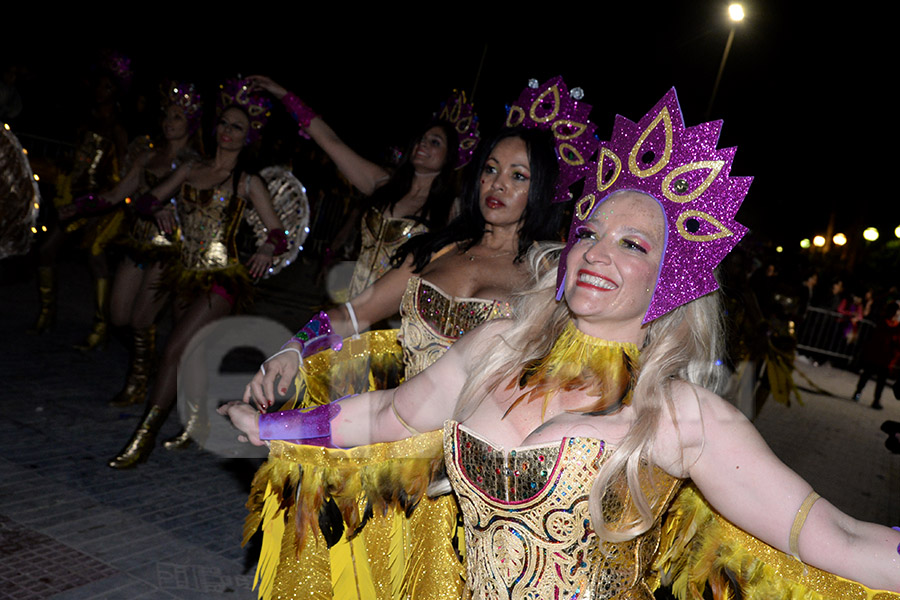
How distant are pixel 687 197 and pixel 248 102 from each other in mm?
3958

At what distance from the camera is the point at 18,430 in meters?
4.61

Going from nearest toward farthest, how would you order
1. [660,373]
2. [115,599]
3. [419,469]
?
[660,373]
[419,469]
[115,599]

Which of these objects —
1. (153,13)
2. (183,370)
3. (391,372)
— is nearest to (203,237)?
(183,370)

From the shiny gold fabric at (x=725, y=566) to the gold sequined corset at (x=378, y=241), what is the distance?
276 centimetres

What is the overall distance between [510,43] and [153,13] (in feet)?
28.4

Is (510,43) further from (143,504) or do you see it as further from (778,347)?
(143,504)

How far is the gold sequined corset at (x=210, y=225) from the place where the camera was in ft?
16.8

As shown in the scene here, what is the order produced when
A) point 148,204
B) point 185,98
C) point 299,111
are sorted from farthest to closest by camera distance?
point 185,98, point 148,204, point 299,111

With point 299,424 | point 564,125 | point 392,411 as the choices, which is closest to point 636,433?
point 392,411

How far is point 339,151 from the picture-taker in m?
4.40

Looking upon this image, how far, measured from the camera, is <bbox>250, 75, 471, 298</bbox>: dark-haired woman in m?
4.34

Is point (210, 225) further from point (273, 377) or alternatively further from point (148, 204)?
point (273, 377)

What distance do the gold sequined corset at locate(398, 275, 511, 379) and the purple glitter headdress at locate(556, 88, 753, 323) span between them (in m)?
1.26

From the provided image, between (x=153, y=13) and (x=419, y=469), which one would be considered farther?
(x=153, y=13)
